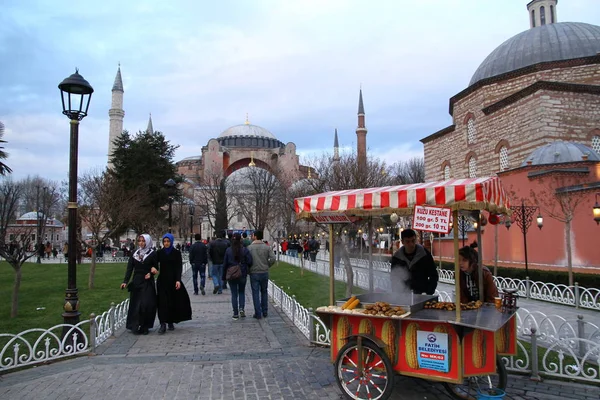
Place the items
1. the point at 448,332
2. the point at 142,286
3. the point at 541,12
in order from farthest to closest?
1. the point at 541,12
2. the point at 142,286
3. the point at 448,332

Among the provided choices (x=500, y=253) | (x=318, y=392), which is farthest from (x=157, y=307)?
(x=500, y=253)

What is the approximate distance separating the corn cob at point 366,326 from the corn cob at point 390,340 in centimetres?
14

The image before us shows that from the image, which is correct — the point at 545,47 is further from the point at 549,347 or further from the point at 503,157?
the point at 549,347

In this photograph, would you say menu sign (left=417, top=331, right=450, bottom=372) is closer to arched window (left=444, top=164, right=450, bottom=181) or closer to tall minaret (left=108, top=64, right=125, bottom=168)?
arched window (left=444, top=164, right=450, bottom=181)

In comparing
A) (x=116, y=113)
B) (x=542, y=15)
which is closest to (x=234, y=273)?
(x=542, y=15)

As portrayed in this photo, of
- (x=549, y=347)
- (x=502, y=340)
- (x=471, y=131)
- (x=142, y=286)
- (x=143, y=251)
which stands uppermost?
(x=471, y=131)

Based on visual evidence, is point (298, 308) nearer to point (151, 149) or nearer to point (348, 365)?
point (348, 365)

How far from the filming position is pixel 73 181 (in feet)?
20.7

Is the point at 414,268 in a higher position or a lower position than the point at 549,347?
higher

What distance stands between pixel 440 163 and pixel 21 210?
214 ft

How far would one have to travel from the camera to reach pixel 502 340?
4.72m

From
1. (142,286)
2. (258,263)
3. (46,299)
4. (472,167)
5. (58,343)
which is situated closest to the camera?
(58,343)

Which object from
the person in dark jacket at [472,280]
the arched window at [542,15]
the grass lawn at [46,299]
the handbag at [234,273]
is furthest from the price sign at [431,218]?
the arched window at [542,15]

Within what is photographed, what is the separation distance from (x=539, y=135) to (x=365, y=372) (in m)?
21.5
